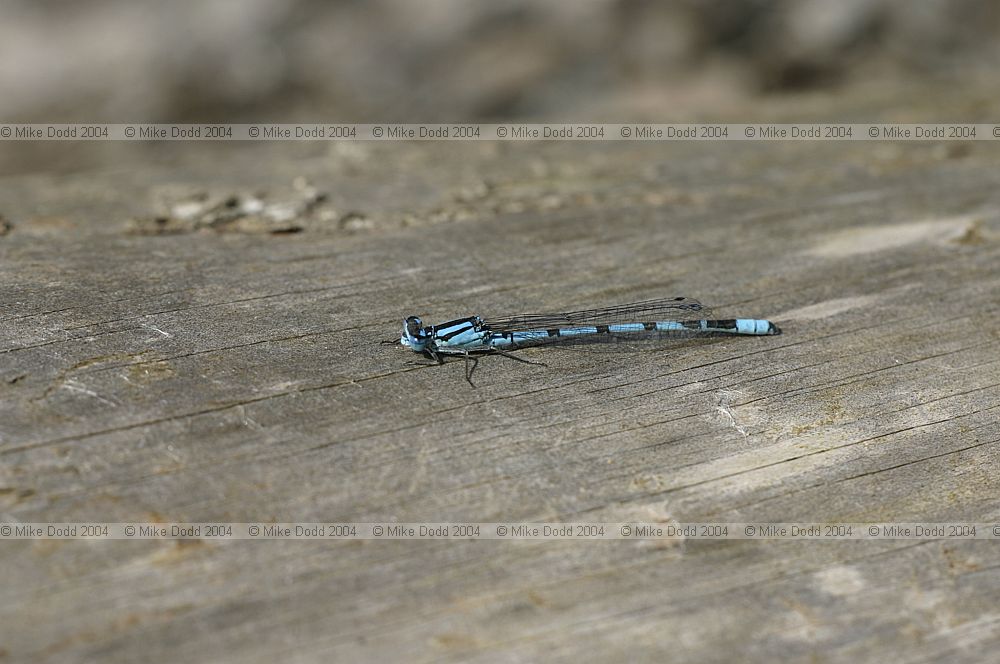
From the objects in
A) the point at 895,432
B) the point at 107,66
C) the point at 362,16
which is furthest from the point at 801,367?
the point at 107,66

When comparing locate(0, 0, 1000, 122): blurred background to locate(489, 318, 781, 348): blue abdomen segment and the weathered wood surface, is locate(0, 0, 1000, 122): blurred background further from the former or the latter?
locate(489, 318, 781, 348): blue abdomen segment

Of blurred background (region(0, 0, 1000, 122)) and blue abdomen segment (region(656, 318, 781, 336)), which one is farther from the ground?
blurred background (region(0, 0, 1000, 122))

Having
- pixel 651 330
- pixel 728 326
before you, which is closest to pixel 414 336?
pixel 651 330

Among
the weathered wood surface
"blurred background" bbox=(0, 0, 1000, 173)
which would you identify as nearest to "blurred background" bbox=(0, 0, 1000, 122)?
"blurred background" bbox=(0, 0, 1000, 173)

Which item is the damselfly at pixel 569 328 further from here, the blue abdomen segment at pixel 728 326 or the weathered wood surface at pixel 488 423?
the weathered wood surface at pixel 488 423

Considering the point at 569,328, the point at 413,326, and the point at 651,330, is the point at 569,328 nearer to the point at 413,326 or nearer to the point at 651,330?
the point at 651,330

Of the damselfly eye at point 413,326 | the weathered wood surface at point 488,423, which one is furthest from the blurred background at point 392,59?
the damselfly eye at point 413,326
